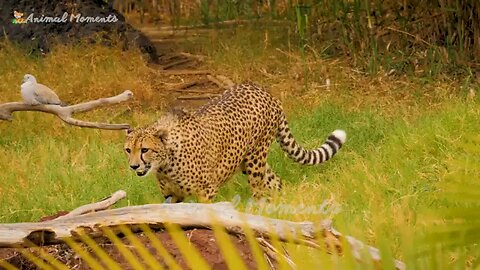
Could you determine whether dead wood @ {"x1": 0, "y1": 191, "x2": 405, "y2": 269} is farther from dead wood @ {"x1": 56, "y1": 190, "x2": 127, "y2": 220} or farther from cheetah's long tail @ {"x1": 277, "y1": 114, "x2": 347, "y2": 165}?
cheetah's long tail @ {"x1": 277, "y1": 114, "x2": 347, "y2": 165}

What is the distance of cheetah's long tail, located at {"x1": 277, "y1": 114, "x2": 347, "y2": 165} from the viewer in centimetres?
510

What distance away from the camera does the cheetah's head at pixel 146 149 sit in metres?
4.25

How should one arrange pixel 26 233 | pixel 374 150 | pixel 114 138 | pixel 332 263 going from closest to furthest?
pixel 332 263
pixel 26 233
pixel 374 150
pixel 114 138

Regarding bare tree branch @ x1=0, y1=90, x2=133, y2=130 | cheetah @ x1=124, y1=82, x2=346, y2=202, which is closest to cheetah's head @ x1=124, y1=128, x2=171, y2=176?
cheetah @ x1=124, y1=82, x2=346, y2=202

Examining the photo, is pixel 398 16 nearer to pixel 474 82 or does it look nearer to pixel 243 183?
pixel 474 82

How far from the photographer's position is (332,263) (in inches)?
22.9

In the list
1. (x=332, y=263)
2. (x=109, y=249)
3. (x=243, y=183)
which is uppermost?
(x=332, y=263)

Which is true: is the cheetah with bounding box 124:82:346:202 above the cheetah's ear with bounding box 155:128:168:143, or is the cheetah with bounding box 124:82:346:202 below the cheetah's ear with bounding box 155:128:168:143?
below

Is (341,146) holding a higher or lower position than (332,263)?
lower

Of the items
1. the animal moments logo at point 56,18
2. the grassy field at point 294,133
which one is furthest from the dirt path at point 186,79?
the animal moments logo at point 56,18

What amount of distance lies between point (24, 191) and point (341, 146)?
1.68m

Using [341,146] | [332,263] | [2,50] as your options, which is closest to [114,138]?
[341,146]

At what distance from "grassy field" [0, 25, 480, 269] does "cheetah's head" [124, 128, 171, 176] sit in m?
0.30

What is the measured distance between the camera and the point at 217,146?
15.3 ft
